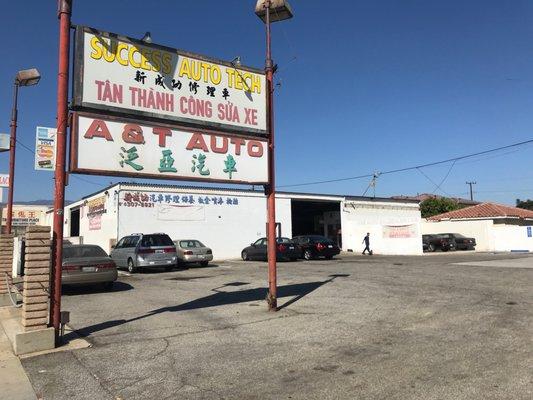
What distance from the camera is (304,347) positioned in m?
6.85

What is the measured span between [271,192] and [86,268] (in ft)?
21.4

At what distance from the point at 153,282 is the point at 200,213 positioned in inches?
576

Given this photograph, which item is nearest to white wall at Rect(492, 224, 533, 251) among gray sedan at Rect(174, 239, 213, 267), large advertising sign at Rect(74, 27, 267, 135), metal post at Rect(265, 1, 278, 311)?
gray sedan at Rect(174, 239, 213, 267)

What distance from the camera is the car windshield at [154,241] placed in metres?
21.4

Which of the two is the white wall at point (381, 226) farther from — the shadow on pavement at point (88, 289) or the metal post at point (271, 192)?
the metal post at point (271, 192)

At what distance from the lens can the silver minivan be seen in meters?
21.0

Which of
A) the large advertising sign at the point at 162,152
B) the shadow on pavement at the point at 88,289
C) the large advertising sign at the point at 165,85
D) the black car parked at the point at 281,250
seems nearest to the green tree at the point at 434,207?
the black car parked at the point at 281,250

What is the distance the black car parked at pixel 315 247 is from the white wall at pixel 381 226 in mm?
8250

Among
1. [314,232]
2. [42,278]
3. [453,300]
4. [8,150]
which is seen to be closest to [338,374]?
[42,278]

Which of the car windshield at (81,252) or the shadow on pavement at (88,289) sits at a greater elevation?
the car windshield at (81,252)

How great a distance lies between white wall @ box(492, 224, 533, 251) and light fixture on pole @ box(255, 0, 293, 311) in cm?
3499

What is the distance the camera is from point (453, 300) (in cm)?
1032

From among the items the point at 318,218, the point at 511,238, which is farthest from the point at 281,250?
the point at 511,238

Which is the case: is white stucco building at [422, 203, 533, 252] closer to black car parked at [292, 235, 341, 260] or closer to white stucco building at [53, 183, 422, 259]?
white stucco building at [53, 183, 422, 259]
